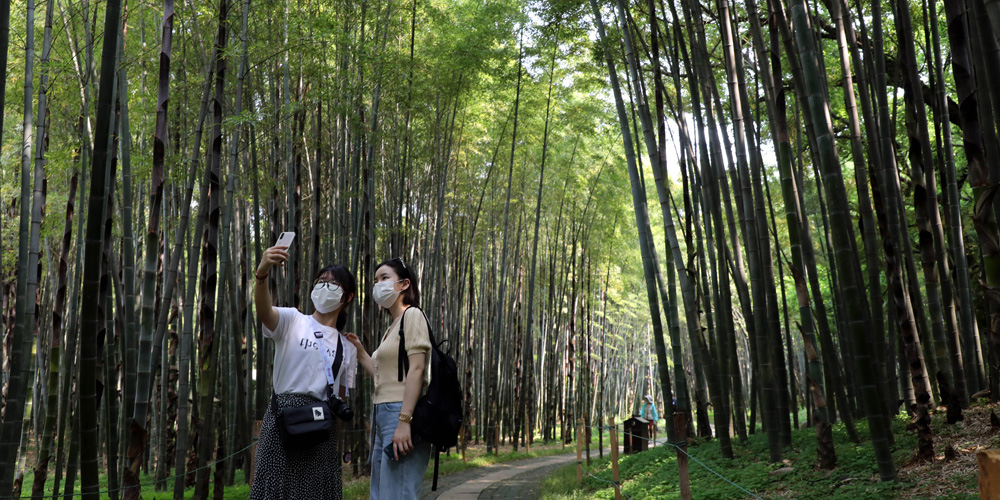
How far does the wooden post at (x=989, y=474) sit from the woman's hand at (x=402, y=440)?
146 cm

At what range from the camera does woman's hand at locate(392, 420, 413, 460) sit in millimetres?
2033

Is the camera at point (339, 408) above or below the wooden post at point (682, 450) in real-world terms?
above

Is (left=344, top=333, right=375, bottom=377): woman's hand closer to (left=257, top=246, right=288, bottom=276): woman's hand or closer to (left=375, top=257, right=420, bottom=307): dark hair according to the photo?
(left=375, top=257, right=420, bottom=307): dark hair

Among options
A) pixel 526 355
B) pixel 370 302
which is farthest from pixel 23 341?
pixel 526 355

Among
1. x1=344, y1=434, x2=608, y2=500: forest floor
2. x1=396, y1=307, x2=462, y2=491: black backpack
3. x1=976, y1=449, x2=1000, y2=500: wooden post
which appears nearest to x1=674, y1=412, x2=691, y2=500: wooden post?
x1=396, y1=307, x2=462, y2=491: black backpack

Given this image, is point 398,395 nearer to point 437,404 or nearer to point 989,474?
point 437,404

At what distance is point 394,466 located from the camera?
2.10m

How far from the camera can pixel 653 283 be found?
5.43m

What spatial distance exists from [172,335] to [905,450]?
6.70m

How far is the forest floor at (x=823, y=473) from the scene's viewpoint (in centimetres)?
321

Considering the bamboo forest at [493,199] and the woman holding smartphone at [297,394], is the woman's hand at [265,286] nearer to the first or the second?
the woman holding smartphone at [297,394]

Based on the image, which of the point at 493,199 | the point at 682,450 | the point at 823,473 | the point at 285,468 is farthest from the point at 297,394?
the point at 493,199

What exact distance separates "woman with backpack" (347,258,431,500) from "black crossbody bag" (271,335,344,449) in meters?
0.18

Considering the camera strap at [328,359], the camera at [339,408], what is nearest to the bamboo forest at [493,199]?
the camera strap at [328,359]
